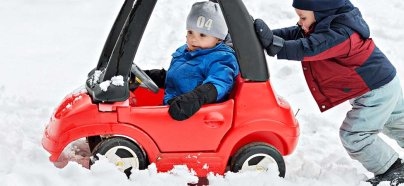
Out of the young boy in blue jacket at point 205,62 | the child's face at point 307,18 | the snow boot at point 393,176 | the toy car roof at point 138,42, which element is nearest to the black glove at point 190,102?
the young boy in blue jacket at point 205,62

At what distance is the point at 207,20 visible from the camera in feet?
11.5

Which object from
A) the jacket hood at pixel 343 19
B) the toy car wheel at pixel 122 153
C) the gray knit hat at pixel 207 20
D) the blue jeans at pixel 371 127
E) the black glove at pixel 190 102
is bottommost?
the blue jeans at pixel 371 127

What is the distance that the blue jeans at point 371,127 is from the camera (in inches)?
139

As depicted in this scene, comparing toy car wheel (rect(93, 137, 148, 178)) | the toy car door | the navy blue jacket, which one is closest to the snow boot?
the navy blue jacket

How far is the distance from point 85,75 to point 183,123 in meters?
2.15

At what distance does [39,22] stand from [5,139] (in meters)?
3.27

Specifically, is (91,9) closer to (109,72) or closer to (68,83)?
(68,83)

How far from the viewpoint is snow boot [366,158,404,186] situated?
355cm

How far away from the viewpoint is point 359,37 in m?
3.40

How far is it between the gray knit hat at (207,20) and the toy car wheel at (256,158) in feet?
1.97

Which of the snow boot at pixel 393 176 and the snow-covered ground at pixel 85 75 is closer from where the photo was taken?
the snow-covered ground at pixel 85 75

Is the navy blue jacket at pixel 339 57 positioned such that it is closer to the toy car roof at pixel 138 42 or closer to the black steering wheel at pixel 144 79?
the toy car roof at pixel 138 42

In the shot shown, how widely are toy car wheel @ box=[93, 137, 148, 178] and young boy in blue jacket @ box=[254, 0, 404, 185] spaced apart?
79cm

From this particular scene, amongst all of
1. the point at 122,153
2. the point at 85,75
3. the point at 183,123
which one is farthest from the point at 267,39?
the point at 85,75
